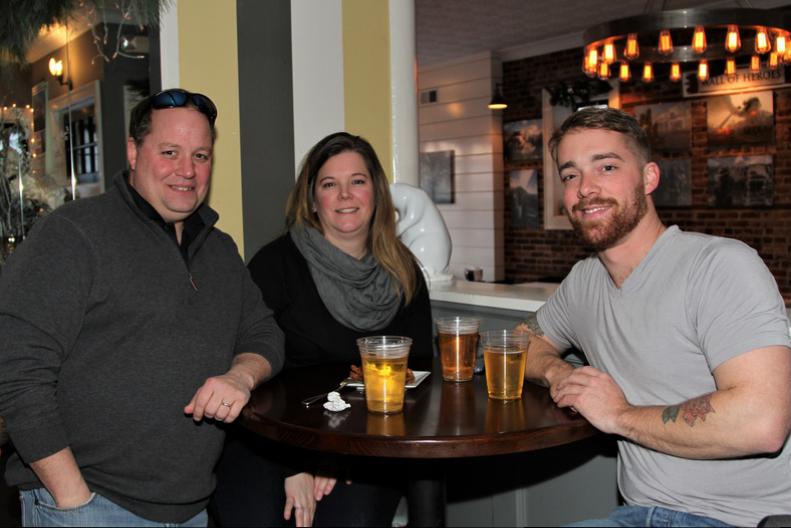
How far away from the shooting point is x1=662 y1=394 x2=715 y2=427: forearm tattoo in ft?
4.66

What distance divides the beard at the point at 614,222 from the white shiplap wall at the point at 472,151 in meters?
7.10

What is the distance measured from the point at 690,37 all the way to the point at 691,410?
335cm

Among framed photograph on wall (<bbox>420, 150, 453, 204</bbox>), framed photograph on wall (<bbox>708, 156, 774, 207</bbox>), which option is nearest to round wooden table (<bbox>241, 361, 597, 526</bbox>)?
framed photograph on wall (<bbox>708, 156, 774, 207</bbox>)

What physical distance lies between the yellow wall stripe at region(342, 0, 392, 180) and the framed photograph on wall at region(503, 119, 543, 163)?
5.40 m

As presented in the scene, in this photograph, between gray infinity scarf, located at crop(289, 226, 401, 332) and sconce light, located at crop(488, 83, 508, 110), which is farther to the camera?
sconce light, located at crop(488, 83, 508, 110)

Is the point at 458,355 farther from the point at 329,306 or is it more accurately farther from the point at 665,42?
the point at 665,42

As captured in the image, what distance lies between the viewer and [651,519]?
4.98 ft

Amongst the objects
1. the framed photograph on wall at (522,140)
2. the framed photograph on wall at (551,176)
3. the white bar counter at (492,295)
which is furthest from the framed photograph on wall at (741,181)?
the white bar counter at (492,295)

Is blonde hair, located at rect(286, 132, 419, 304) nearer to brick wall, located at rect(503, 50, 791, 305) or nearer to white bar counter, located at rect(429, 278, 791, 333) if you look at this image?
white bar counter, located at rect(429, 278, 791, 333)

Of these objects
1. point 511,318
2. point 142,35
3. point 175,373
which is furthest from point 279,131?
point 175,373

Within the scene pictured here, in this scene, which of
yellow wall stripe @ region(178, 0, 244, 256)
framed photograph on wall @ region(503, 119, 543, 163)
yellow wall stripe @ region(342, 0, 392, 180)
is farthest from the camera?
framed photograph on wall @ region(503, 119, 543, 163)

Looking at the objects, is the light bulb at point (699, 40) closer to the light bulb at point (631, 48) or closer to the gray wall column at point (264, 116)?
the light bulb at point (631, 48)

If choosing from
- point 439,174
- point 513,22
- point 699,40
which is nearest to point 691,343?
point 699,40

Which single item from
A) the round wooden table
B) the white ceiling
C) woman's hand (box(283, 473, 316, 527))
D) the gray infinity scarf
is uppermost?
the white ceiling
